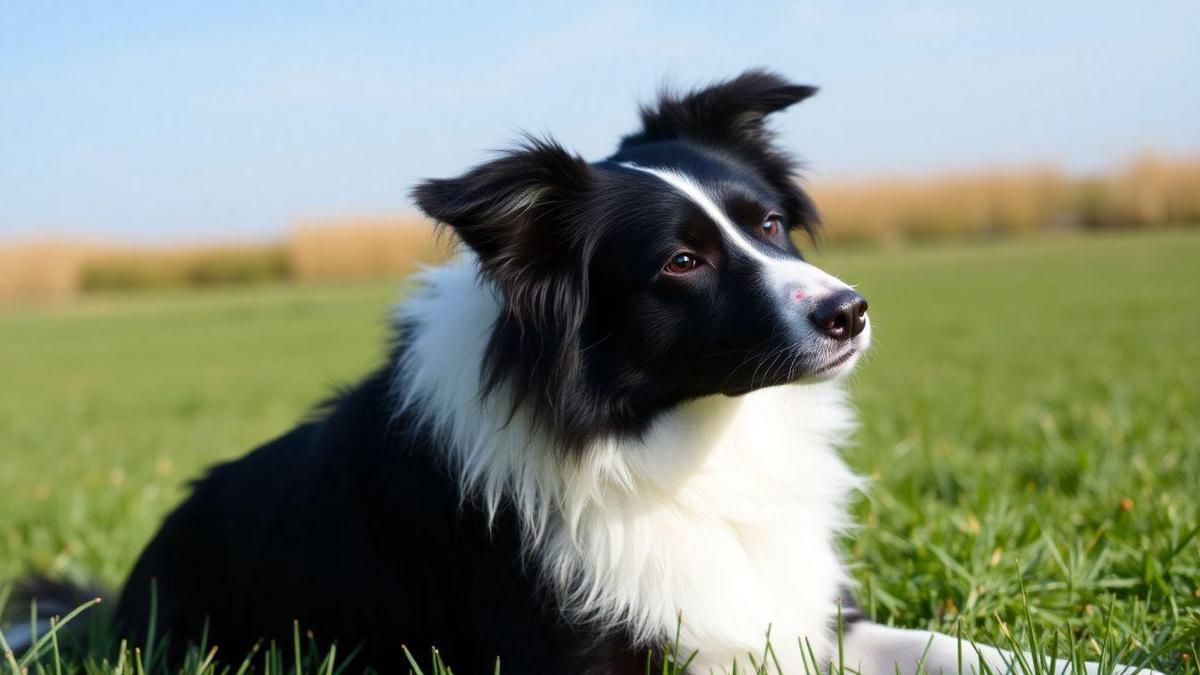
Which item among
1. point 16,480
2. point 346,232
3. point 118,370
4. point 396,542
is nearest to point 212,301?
point 346,232

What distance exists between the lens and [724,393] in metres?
3.11

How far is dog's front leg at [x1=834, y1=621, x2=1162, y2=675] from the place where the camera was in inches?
104

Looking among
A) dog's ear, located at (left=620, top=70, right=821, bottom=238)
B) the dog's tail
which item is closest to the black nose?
dog's ear, located at (left=620, top=70, right=821, bottom=238)

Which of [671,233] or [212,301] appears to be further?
[212,301]

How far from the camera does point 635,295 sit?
3.08 meters

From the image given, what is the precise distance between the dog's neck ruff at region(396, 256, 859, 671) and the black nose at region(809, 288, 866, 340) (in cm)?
39

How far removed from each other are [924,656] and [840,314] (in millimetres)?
892

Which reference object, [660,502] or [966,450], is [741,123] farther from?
[966,450]

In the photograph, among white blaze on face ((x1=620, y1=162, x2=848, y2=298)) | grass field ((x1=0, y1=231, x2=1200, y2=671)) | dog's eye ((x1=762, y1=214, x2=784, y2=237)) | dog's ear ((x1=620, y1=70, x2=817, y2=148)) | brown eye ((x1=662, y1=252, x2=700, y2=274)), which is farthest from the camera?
dog's ear ((x1=620, y1=70, x2=817, y2=148))

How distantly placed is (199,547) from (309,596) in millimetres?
510

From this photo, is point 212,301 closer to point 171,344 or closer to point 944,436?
point 171,344

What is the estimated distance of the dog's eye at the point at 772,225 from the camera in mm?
3306

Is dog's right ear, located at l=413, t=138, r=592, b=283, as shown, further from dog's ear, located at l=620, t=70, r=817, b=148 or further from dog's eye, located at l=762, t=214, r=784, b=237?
dog's ear, located at l=620, t=70, r=817, b=148

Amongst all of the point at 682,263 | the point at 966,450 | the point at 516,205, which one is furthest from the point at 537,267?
the point at 966,450
